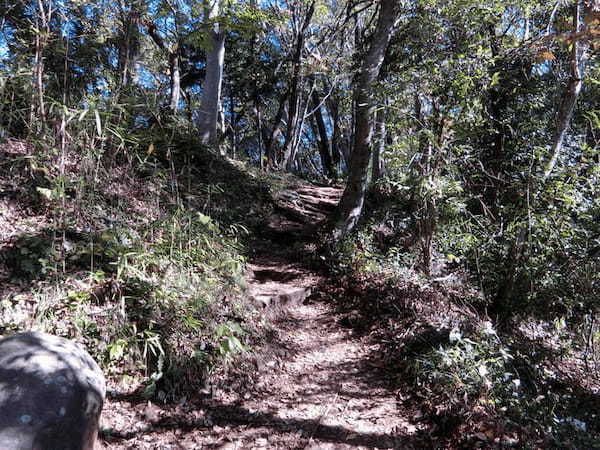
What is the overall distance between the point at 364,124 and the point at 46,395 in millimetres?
5622

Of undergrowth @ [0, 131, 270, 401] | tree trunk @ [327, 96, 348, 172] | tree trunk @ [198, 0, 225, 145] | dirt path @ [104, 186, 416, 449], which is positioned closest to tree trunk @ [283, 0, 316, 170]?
tree trunk @ [198, 0, 225, 145]

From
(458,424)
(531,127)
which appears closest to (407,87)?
(531,127)

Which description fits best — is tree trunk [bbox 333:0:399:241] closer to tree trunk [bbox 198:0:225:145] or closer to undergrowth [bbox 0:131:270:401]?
undergrowth [bbox 0:131:270:401]

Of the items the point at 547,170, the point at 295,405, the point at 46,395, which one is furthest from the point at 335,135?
the point at 46,395

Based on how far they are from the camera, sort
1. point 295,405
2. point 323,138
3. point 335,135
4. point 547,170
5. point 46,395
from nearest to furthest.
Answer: point 46,395
point 295,405
point 547,170
point 323,138
point 335,135

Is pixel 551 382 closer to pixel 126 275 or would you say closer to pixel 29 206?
pixel 126 275

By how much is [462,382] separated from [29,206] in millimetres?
4598

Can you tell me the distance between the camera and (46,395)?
203 centimetres

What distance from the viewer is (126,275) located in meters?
3.33

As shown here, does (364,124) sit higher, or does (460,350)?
(364,124)

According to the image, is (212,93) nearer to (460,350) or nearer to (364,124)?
(364,124)

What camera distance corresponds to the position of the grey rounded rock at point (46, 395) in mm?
1893

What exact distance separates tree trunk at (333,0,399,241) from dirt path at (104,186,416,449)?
1.92 m

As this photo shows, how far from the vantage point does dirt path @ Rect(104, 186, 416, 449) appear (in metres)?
2.74
